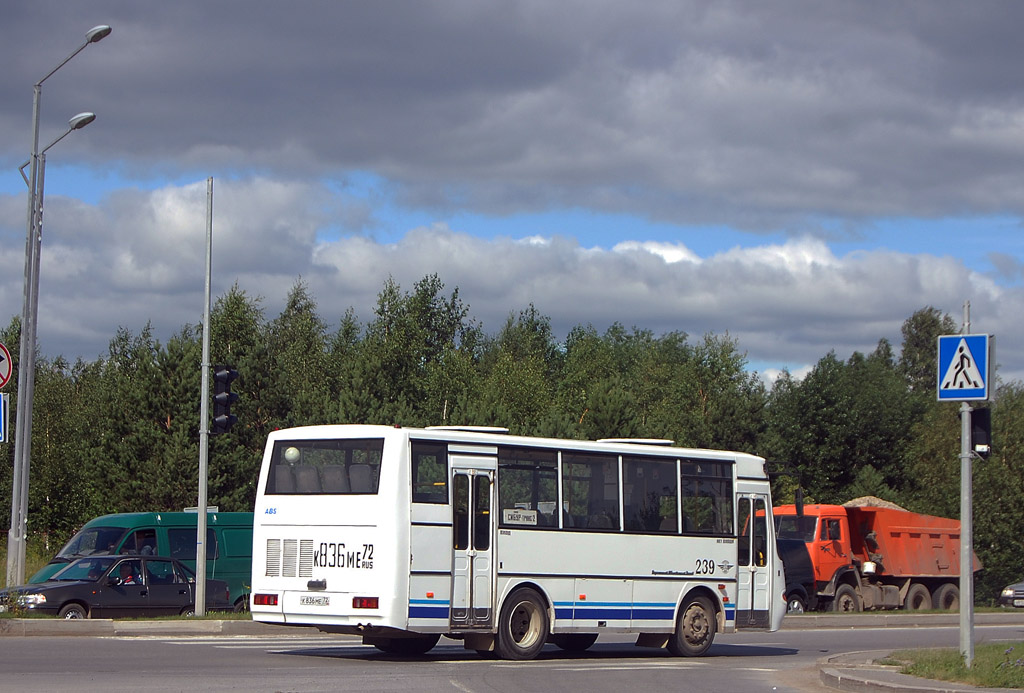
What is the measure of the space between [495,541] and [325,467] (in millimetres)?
2425

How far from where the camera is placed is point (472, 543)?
1738cm

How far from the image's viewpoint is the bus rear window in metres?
16.9

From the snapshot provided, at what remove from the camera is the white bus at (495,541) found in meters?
16.6

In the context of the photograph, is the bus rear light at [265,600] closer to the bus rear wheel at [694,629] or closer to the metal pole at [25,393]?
the bus rear wheel at [694,629]

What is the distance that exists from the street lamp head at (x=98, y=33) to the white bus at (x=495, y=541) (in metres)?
10.3

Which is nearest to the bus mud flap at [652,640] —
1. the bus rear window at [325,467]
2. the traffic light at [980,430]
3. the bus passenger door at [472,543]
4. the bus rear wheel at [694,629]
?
the bus rear wheel at [694,629]

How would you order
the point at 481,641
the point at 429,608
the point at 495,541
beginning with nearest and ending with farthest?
the point at 429,608
the point at 495,541
the point at 481,641

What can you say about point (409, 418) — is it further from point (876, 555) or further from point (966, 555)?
point (966, 555)

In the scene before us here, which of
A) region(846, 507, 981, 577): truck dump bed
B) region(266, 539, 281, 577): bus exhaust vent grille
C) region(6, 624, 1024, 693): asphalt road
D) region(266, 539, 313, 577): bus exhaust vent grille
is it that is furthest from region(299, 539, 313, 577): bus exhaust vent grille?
region(846, 507, 981, 577): truck dump bed

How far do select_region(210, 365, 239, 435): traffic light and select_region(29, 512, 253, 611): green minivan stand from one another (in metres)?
5.47

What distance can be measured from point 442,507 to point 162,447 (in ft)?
149

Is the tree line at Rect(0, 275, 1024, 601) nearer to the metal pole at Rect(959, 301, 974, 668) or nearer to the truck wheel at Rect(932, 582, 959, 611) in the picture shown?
the truck wheel at Rect(932, 582, 959, 611)

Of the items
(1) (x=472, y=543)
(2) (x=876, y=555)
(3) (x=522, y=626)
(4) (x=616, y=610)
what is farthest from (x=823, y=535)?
(1) (x=472, y=543)

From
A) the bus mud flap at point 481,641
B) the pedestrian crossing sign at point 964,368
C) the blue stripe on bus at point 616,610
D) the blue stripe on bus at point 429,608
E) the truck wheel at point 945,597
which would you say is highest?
the pedestrian crossing sign at point 964,368
